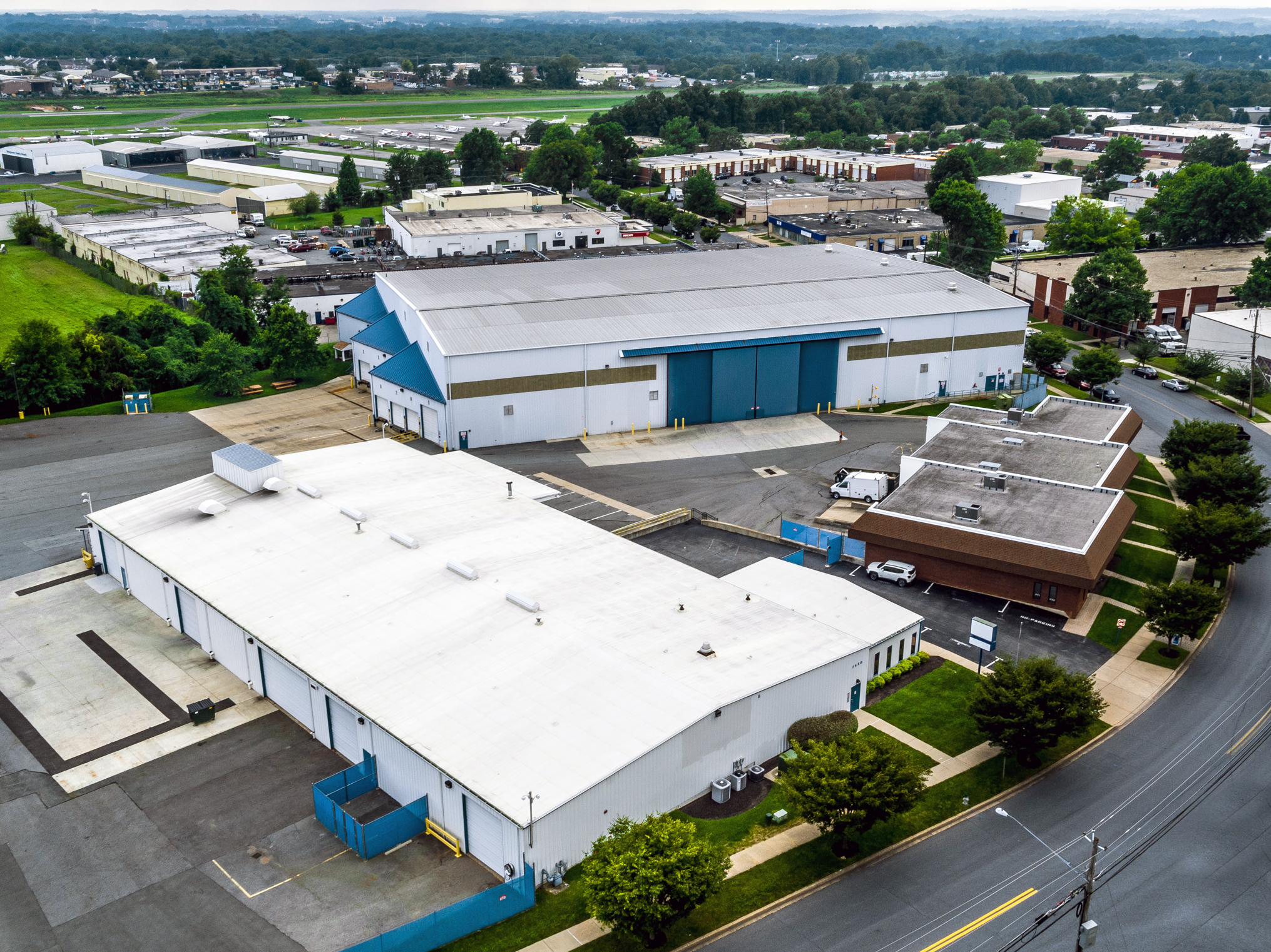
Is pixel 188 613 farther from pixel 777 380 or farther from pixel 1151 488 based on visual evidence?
pixel 1151 488

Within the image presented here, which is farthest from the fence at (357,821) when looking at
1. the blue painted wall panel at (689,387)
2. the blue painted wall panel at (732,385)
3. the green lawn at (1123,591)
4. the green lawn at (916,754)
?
the blue painted wall panel at (732,385)

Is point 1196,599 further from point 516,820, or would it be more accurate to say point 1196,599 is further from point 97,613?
point 97,613

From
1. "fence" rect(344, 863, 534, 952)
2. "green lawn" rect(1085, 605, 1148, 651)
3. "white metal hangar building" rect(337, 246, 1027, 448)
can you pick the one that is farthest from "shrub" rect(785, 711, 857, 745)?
"white metal hangar building" rect(337, 246, 1027, 448)

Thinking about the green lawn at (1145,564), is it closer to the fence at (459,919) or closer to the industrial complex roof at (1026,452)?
the industrial complex roof at (1026,452)

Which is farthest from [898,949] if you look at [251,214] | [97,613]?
[251,214]

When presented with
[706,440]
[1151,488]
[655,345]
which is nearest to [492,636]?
[706,440]

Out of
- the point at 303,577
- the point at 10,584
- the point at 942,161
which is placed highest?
the point at 942,161
